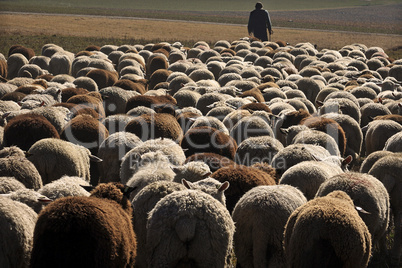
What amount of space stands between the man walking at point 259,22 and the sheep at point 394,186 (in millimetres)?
25403

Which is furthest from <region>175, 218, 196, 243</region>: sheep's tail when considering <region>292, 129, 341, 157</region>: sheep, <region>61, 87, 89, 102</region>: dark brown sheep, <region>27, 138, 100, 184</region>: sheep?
<region>61, 87, 89, 102</region>: dark brown sheep

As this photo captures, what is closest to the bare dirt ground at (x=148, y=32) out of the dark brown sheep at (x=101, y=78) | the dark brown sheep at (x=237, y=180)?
the dark brown sheep at (x=101, y=78)

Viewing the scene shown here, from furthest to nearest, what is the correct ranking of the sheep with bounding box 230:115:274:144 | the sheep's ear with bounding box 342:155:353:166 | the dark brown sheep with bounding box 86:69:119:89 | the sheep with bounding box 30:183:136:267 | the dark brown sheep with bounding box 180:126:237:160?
the dark brown sheep with bounding box 86:69:119:89 < the sheep with bounding box 230:115:274:144 < the dark brown sheep with bounding box 180:126:237:160 < the sheep's ear with bounding box 342:155:353:166 < the sheep with bounding box 30:183:136:267

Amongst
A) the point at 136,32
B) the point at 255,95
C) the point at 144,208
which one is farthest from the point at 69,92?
the point at 136,32

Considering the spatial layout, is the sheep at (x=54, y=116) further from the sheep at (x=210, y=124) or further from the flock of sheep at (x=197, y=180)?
the sheep at (x=210, y=124)

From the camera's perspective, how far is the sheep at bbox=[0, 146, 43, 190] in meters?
7.30

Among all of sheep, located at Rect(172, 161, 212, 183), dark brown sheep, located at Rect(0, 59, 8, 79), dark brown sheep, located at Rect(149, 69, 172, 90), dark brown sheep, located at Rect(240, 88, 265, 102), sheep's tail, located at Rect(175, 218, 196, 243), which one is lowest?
dark brown sheep, located at Rect(0, 59, 8, 79)

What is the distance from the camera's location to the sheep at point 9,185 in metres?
6.67

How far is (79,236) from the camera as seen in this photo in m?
4.87

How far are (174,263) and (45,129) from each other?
518 centimetres

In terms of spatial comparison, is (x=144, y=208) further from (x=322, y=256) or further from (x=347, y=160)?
(x=347, y=160)

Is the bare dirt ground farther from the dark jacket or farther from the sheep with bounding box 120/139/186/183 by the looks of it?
the sheep with bounding box 120/139/186/183

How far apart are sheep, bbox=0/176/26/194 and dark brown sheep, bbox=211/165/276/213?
2601mm

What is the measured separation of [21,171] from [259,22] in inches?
1075
